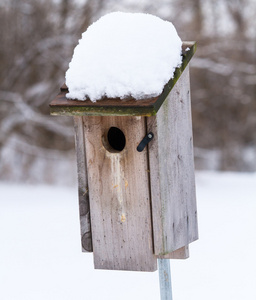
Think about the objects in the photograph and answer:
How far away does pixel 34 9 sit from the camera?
28.9 ft

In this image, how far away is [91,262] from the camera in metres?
5.06

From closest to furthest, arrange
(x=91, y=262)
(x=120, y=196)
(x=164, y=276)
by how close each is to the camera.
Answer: (x=120, y=196), (x=164, y=276), (x=91, y=262)

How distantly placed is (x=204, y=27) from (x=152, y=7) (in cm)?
384

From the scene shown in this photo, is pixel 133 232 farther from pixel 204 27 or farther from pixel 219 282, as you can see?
pixel 204 27

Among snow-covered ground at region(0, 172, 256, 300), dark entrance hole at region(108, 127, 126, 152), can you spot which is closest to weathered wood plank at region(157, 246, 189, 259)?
dark entrance hole at region(108, 127, 126, 152)

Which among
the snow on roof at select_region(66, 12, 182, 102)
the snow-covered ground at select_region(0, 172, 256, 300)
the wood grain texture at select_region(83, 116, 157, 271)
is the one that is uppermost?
the snow on roof at select_region(66, 12, 182, 102)

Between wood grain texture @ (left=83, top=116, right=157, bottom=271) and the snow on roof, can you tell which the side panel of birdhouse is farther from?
the snow on roof

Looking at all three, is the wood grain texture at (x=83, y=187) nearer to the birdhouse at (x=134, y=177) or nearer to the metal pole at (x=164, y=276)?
the birdhouse at (x=134, y=177)

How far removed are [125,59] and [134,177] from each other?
526 millimetres

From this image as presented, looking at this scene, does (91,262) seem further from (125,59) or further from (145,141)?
(125,59)

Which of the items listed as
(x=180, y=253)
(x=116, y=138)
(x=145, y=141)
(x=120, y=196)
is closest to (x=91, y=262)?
(x=180, y=253)

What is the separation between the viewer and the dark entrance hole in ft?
9.68

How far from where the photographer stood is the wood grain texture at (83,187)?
9.23 ft

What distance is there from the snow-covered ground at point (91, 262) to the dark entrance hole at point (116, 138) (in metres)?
1.57
